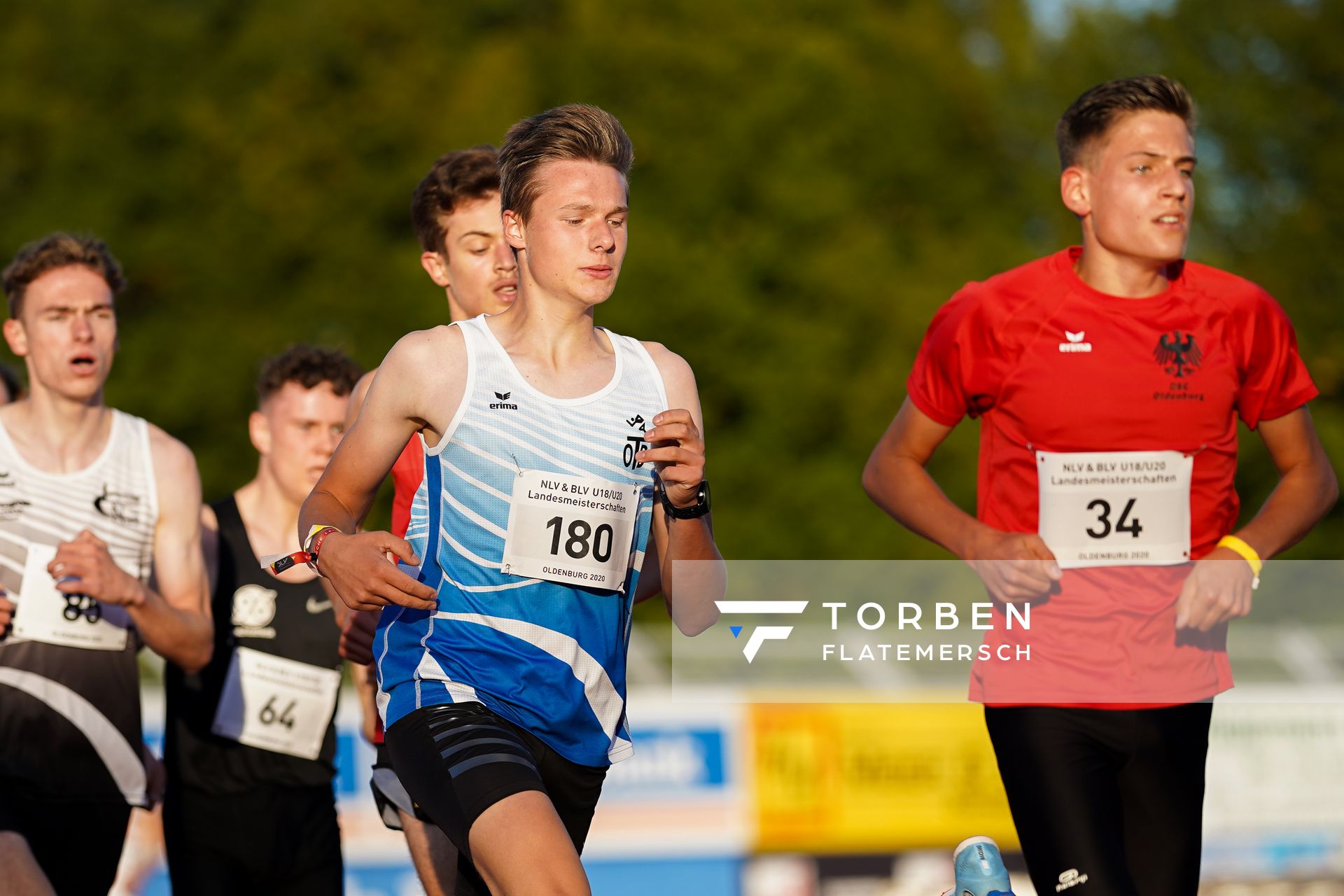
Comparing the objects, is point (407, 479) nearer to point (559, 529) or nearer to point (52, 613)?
point (559, 529)

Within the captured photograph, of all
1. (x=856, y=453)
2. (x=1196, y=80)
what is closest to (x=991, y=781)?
(x=856, y=453)

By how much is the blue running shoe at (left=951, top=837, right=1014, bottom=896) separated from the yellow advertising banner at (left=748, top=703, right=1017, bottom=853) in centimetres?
622

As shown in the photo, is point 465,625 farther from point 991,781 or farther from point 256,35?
point 256,35

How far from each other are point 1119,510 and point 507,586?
1763 mm

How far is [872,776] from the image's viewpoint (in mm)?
11203

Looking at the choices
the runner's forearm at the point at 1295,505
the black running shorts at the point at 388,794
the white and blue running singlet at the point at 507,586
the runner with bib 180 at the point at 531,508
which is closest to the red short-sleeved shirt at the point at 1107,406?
the runner's forearm at the point at 1295,505

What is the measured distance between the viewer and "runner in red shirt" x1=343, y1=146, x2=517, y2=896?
5457mm

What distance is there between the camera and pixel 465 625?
4.38 m

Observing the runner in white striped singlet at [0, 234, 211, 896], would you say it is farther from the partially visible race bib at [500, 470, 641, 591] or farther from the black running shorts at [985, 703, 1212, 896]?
the black running shorts at [985, 703, 1212, 896]

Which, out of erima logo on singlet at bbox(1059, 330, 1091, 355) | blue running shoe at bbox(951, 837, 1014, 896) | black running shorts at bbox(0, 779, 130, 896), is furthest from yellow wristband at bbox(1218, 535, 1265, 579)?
black running shorts at bbox(0, 779, 130, 896)

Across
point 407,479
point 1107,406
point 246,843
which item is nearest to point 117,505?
point 407,479

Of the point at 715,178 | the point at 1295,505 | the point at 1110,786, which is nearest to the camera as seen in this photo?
the point at 1110,786

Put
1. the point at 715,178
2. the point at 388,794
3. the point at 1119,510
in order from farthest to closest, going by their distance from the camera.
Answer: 1. the point at 715,178
2. the point at 388,794
3. the point at 1119,510

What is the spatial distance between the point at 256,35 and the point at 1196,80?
13414 millimetres
